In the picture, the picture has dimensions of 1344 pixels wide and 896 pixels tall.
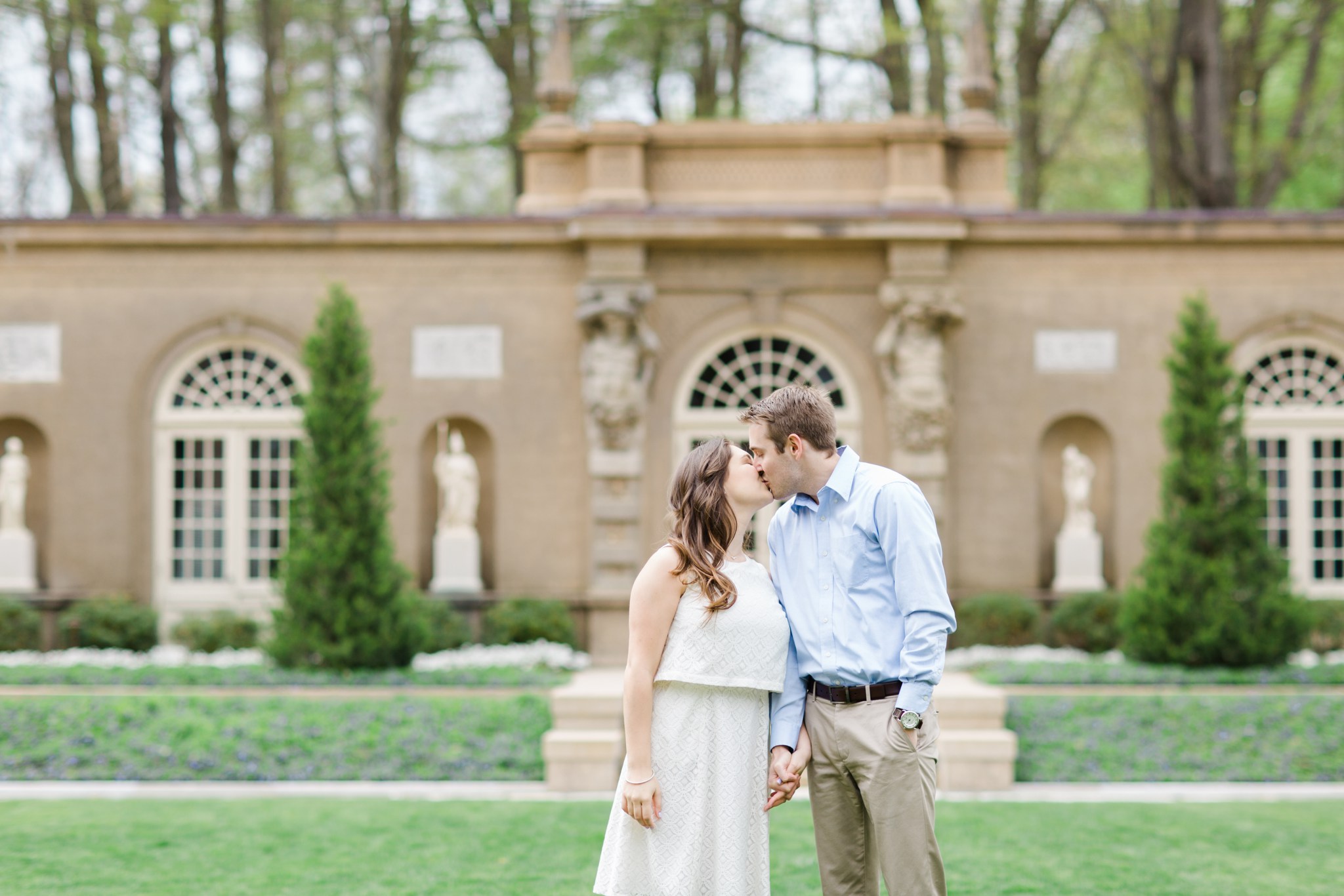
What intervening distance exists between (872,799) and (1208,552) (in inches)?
366

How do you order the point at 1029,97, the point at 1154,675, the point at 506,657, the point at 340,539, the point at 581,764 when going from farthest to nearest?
1. the point at 1029,97
2. the point at 506,657
3. the point at 340,539
4. the point at 1154,675
5. the point at 581,764

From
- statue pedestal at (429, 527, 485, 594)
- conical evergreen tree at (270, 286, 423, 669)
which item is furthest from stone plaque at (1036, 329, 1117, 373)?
conical evergreen tree at (270, 286, 423, 669)

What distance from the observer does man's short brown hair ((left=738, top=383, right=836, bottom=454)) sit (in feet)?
13.0

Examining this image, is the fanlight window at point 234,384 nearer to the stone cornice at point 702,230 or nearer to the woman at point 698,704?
the stone cornice at point 702,230

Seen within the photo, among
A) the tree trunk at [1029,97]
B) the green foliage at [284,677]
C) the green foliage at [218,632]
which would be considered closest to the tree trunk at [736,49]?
the tree trunk at [1029,97]

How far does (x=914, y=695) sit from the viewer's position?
12.3 ft

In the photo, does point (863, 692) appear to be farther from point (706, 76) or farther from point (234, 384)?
point (706, 76)

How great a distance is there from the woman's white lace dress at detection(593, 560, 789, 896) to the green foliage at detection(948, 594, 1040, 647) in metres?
10.2

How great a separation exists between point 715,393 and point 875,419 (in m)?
1.86

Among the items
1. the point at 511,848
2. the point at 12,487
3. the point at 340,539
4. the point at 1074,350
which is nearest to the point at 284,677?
the point at 340,539

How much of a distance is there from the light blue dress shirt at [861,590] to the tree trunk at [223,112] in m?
18.1

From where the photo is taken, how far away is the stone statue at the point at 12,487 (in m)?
14.2

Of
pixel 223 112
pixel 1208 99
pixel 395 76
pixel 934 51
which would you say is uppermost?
pixel 395 76

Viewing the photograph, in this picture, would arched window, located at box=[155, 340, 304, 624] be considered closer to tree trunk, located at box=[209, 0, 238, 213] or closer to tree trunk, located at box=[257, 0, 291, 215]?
tree trunk, located at box=[209, 0, 238, 213]
